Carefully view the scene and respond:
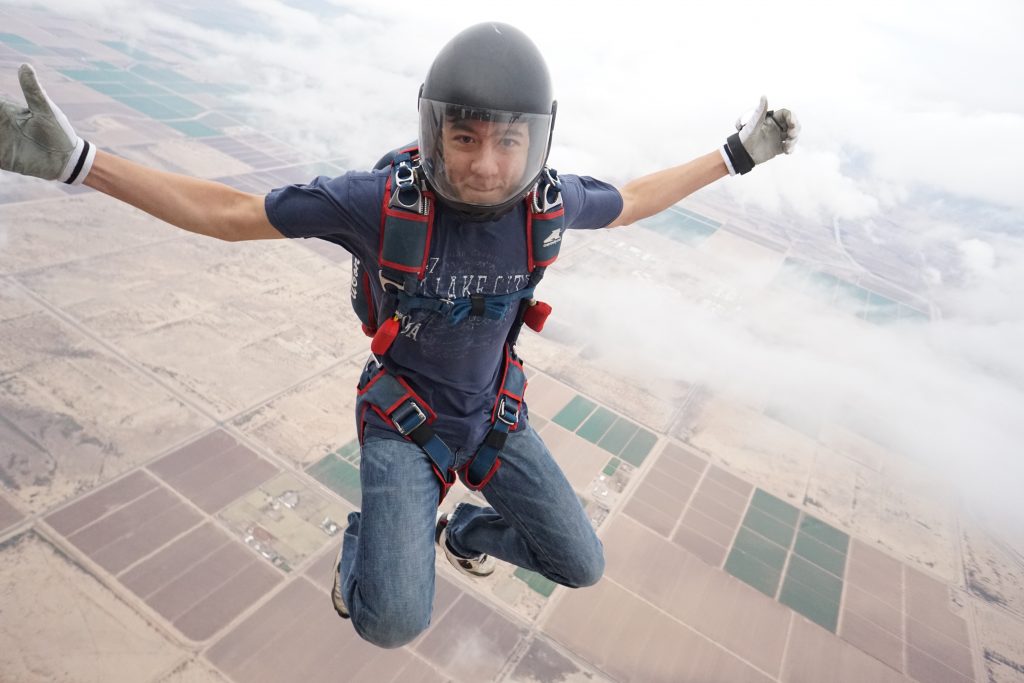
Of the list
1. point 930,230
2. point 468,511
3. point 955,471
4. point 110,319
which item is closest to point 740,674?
point 468,511

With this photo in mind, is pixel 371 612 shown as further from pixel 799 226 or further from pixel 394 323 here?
pixel 799 226

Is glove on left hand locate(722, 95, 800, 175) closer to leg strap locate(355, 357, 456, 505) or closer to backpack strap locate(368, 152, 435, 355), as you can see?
backpack strap locate(368, 152, 435, 355)

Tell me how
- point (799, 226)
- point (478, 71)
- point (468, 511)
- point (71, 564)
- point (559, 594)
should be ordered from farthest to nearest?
1. point (799, 226)
2. point (559, 594)
3. point (71, 564)
4. point (468, 511)
5. point (478, 71)

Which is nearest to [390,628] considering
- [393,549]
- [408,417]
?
[393,549]

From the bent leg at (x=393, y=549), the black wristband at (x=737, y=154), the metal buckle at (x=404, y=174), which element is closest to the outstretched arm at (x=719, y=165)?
the black wristband at (x=737, y=154)

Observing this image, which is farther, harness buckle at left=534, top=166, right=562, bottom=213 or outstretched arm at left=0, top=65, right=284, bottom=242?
harness buckle at left=534, top=166, right=562, bottom=213

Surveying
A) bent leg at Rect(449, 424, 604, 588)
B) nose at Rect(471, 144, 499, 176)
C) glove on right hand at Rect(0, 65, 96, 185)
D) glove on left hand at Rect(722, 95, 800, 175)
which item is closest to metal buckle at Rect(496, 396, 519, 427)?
bent leg at Rect(449, 424, 604, 588)
